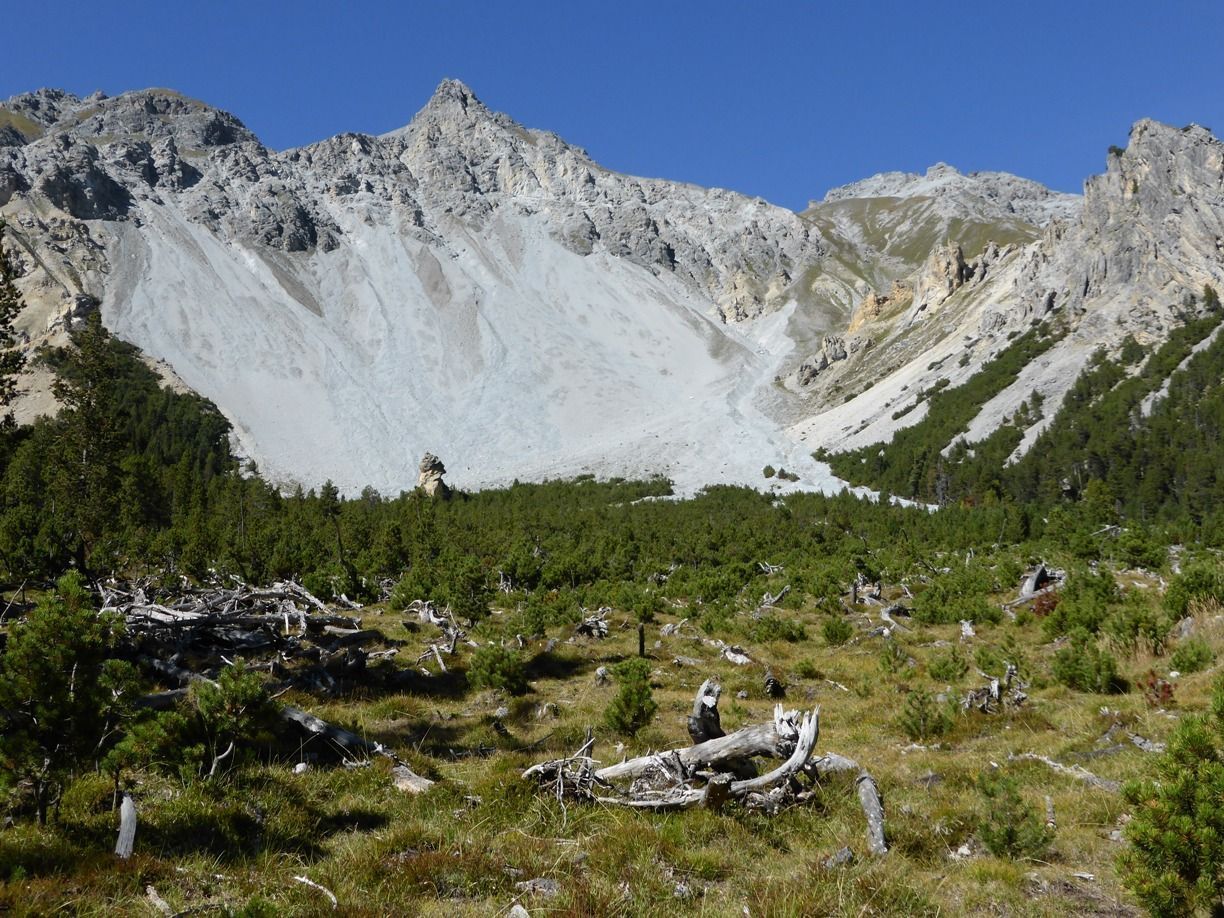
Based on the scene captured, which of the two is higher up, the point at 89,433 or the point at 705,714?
the point at 89,433

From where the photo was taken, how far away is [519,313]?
16200 centimetres

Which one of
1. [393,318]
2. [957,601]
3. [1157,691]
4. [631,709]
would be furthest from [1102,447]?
[393,318]

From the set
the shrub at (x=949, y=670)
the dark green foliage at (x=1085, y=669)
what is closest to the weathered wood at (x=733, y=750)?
the dark green foliage at (x=1085, y=669)

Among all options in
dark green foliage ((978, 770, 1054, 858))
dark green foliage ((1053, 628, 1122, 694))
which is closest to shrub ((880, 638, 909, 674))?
dark green foliage ((1053, 628, 1122, 694))

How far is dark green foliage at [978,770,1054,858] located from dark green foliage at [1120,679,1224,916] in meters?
1.53

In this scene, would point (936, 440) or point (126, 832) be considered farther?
point (936, 440)

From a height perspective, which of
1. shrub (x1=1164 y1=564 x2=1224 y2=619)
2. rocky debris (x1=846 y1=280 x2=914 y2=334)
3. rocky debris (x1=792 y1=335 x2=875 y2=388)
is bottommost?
Answer: shrub (x1=1164 y1=564 x2=1224 y2=619)

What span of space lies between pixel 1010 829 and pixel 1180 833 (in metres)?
2.10

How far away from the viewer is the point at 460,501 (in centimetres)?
8844

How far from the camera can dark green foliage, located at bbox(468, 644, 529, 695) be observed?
16.3 meters

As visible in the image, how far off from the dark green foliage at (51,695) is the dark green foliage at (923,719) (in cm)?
1183

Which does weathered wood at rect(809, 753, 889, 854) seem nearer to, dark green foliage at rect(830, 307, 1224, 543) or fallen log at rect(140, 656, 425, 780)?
fallen log at rect(140, 656, 425, 780)

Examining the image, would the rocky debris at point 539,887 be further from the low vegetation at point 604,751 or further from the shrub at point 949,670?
the shrub at point 949,670

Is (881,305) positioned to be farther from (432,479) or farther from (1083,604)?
(1083,604)
